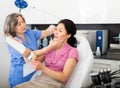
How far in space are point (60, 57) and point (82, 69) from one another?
0.19 m

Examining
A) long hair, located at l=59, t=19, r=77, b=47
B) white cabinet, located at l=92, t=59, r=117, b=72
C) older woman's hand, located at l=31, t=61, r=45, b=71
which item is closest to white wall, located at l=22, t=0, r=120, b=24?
white cabinet, located at l=92, t=59, r=117, b=72

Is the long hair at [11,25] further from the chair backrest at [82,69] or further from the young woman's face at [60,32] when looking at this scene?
the chair backrest at [82,69]

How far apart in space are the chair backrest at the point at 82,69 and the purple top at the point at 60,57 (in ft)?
0.29

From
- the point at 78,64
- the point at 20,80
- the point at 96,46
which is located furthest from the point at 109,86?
the point at 96,46

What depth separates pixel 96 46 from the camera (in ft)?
9.27

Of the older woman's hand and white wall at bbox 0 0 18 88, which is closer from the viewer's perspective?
the older woman's hand

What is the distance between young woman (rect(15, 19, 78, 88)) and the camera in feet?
5.16

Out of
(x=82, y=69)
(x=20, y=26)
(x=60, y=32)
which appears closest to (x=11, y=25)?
(x=20, y=26)

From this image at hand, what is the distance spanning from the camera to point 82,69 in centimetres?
170

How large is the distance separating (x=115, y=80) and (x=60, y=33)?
562mm

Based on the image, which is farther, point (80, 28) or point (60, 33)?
point (80, 28)

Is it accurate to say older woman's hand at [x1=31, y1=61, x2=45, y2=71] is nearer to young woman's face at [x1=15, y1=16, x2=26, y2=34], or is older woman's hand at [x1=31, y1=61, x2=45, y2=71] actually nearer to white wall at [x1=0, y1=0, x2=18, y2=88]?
young woman's face at [x1=15, y1=16, x2=26, y2=34]

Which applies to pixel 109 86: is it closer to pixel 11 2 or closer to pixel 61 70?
pixel 61 70

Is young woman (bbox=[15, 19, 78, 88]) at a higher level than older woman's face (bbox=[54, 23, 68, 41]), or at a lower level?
lower
